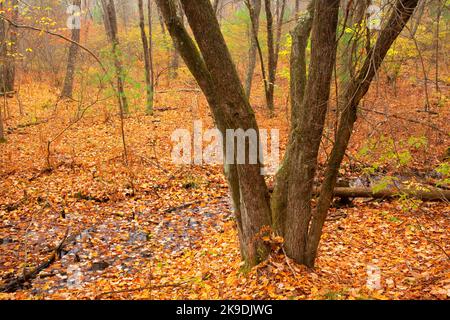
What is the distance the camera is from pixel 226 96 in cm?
444

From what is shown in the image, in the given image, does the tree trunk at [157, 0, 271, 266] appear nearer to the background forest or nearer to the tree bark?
the background forest

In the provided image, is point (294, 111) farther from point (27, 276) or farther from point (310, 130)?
point (27, 276)

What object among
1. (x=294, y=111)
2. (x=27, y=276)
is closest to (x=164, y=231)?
(x=27, y=276)

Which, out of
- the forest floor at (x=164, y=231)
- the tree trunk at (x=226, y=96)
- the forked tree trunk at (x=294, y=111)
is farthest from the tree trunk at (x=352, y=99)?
the tree trunk at (x=226, y=96)

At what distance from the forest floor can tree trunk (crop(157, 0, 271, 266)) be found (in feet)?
1.17

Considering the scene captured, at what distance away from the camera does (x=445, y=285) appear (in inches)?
159

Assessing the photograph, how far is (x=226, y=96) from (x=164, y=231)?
4.02 m

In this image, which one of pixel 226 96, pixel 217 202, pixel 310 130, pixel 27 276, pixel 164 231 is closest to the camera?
pixel 310 130

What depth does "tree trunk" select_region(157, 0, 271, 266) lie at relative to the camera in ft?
13.7

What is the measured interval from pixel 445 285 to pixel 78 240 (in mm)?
6025

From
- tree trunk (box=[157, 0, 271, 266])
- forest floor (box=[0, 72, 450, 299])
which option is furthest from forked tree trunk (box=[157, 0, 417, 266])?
forest floor (box=[0, 72, 450, 299])

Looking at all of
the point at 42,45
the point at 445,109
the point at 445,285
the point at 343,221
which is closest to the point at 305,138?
the point at 445,285

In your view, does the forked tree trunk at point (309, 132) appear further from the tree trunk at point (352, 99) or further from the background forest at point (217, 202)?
the tree trunk at point (352, 99)
